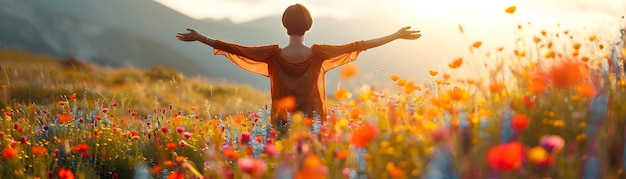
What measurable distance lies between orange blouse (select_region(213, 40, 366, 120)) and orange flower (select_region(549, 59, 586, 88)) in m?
2.24

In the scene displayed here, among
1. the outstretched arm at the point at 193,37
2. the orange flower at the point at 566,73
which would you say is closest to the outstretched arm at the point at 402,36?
the outstretched arm at the point at 193,37

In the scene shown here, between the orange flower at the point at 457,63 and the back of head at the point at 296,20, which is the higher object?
the back of head at the point at 296,20

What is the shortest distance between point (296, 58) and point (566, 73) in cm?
266

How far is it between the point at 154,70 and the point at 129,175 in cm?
1456

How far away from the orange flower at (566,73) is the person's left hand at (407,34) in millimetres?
1865

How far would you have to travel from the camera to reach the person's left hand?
5375mm

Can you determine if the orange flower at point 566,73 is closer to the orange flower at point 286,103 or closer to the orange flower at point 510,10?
the orange flower at point 510,10

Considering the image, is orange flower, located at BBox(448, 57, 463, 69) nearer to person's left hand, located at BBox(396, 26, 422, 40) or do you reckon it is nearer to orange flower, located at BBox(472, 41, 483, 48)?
orange flower, located at BBox(472, 41, 483, 48)

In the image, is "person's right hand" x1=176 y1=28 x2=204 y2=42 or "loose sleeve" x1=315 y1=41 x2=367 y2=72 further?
"loose sleeve" x1=315 y1=41 x2=367 y2=72

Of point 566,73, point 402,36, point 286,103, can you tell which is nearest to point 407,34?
point 402,36

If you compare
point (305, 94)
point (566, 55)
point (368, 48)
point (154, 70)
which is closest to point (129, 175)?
point (305, 94)

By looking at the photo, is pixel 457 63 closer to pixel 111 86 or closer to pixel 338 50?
pixel 338 50

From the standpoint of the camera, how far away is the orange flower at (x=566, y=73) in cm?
321

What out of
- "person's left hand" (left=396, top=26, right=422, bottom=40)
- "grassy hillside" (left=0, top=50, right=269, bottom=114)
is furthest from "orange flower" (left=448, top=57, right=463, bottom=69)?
"grassy hillside" (left=0, top=50, right=269, bottom=114)
